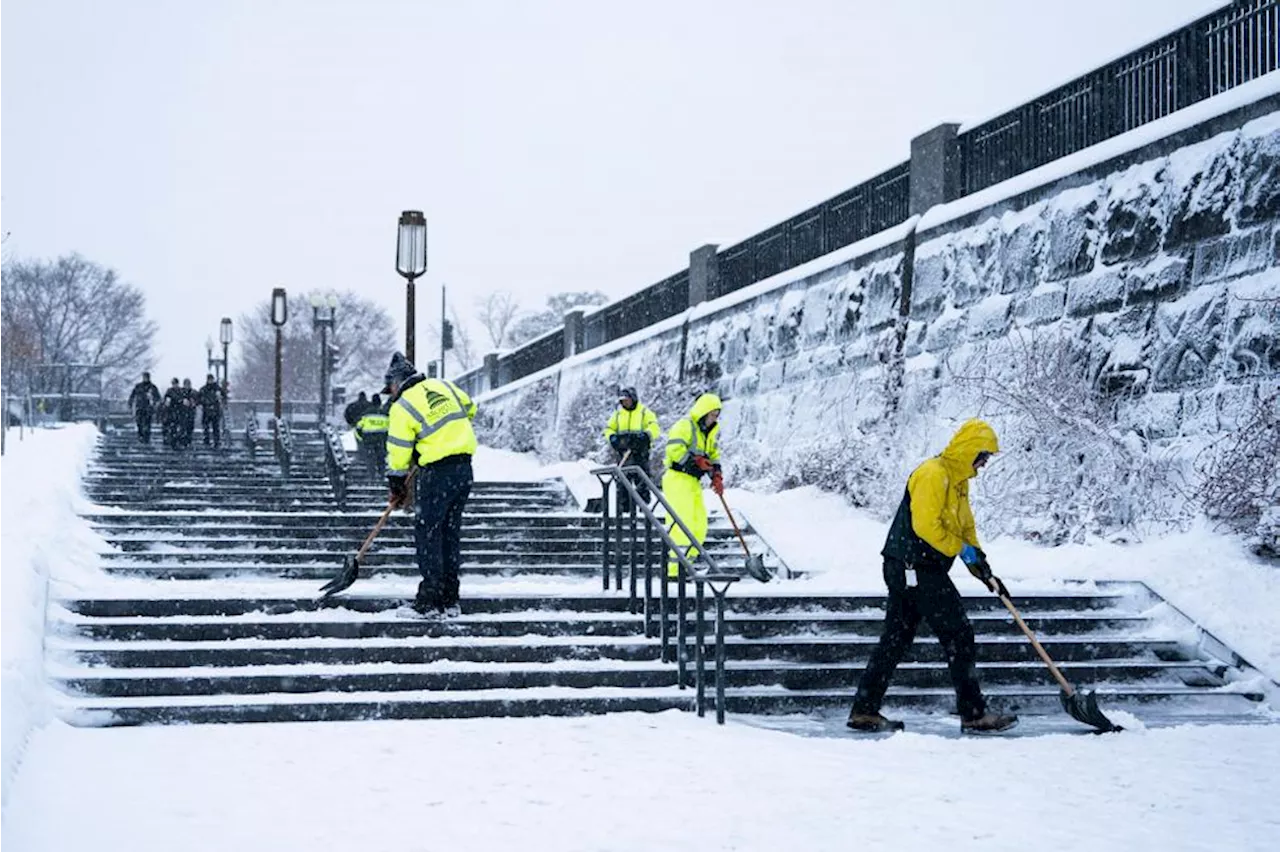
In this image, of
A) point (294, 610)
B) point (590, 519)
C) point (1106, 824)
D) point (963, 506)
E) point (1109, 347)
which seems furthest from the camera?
point (590, 519)

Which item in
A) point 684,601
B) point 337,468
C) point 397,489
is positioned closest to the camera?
point 684,601

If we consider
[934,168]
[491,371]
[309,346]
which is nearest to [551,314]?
[309,346]

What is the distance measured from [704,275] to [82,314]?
205 feet

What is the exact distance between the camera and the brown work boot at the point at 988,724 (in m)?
7.89

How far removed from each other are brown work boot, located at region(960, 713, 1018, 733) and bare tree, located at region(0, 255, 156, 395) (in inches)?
2815

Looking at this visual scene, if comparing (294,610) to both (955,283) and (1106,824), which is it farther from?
(955,283)

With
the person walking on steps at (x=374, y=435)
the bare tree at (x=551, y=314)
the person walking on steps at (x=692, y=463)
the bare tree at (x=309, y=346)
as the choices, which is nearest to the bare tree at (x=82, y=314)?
Result: the bare tree at (x=309, y=346)

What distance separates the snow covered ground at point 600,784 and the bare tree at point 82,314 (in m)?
70.7

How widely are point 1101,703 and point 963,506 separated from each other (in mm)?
1730

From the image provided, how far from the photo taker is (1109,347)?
40.9ft

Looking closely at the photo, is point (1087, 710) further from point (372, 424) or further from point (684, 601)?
point (372, 424)

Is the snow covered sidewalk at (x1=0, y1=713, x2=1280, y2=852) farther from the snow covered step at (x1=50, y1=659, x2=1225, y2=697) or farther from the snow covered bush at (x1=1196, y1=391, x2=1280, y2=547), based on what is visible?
the snow covered bush at (x1=1196, y1=391, x2=1280, y2=547)

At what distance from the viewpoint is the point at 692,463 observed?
37.1 ft

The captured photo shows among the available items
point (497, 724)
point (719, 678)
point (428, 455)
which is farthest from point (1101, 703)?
point (428, 455)
